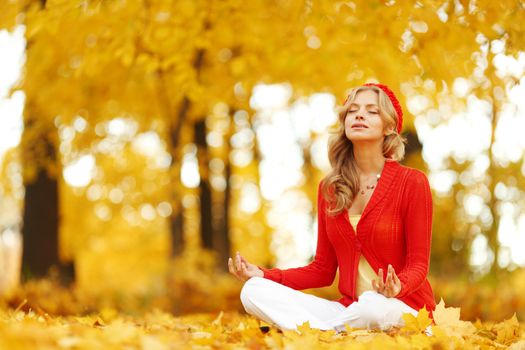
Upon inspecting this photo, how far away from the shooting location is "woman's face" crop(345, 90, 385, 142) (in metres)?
3.98

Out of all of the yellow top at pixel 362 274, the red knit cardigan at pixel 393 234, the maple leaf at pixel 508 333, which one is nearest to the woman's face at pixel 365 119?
the red knit cardigan at pixel 393 234

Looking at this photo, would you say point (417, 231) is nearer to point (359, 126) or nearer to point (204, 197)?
point (359, 126)

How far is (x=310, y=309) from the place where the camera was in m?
3.89

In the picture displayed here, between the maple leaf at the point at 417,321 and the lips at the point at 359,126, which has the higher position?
the lips at the point at 359,126

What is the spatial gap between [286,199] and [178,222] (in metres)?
13.1

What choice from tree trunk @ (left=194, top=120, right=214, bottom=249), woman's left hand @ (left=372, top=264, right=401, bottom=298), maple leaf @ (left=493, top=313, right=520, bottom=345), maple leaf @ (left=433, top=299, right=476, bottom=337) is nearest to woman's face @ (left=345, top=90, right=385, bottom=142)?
woman's left hand @ (left=372, top=264, right=401, bottom=298)

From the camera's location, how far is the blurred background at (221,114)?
18.3 feet

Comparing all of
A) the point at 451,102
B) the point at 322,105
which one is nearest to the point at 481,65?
the point at 451,102

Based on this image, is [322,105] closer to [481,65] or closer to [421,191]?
[481,65]

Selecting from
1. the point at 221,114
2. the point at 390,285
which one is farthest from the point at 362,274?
the point at 221,114

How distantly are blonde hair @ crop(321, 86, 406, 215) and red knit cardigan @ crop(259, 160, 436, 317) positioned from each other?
0.08 m

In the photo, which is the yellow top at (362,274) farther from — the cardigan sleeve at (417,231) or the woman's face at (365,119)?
the woman's face at (365,119)

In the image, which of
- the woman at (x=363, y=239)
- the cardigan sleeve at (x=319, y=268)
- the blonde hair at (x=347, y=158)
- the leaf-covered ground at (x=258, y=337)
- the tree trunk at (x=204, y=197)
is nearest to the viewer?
the leaf-covered ground at (x=258, y=337)

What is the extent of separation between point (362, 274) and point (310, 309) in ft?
1.14
